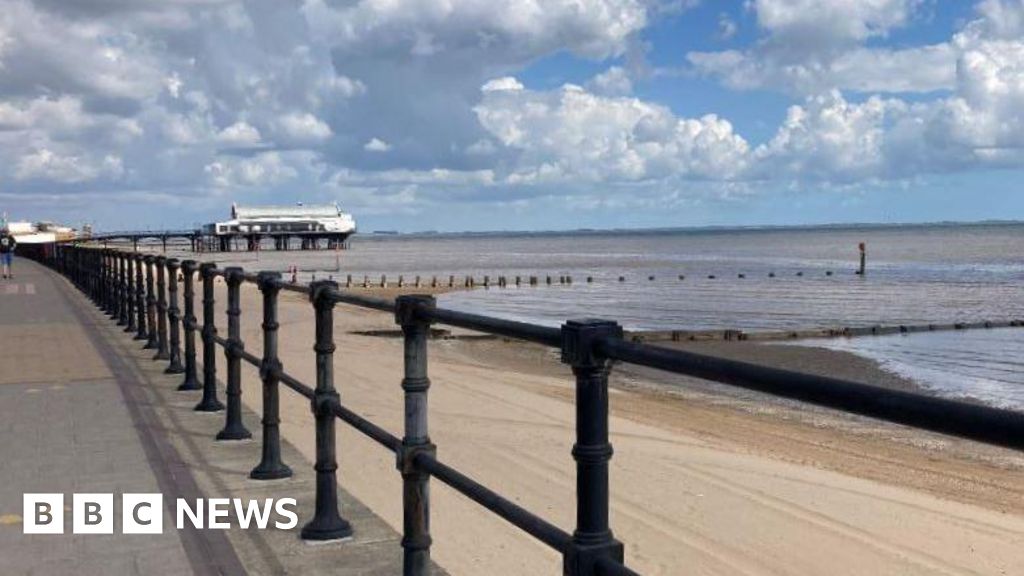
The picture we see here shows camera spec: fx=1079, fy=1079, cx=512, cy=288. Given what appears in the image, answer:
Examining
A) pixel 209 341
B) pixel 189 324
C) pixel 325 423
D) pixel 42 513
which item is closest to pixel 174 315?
pixel 189 324

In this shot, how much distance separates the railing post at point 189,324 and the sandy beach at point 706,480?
2.73 ft

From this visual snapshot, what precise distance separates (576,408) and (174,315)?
28.0 feet

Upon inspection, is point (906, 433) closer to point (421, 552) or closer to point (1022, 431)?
point (421, 552)

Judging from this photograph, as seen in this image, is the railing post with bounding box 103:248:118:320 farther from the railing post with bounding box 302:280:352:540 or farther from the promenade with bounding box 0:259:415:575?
the railing post with bounding box 302:280:352:540

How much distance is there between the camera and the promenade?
485cm

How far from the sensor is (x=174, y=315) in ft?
34.0

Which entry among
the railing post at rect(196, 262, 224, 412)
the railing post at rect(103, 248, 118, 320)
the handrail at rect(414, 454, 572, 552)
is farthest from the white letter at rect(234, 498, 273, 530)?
the railing post at rect(103, 248, 118, 320)

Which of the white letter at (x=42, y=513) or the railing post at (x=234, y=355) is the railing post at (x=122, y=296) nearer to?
the railing post at (x=234, y=355)

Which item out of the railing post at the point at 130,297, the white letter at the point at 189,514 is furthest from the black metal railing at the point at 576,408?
the railing post at the point at 130,297

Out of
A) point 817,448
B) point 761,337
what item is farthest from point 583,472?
point 761,337

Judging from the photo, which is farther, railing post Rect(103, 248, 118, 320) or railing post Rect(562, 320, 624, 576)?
railing post Rect(103, 248, 118, 320)

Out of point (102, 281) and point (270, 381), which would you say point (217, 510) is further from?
point (102, 281)

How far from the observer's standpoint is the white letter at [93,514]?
5.32 m

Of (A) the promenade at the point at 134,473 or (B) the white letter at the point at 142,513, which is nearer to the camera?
(A) the promenade at the point at 134,473
